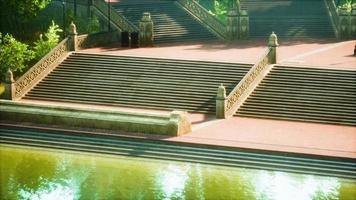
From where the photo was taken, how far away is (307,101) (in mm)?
30422

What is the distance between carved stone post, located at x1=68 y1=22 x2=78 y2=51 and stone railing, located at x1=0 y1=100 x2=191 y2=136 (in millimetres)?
8996

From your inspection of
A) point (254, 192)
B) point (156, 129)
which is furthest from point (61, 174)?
point (254, 192)

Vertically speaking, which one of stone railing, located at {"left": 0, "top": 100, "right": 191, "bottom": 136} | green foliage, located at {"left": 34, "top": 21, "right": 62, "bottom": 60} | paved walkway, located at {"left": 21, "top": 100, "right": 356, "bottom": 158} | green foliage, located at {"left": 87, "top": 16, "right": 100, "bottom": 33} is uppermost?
green foliage, located at {"left": 87, "top": 16, "right": 100, "bottom": 33}

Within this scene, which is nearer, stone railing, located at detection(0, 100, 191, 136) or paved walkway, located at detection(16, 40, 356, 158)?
paved walkway, located at detection(16, 40, 356, 158)

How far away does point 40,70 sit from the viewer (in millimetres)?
34938

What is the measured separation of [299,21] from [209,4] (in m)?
13.8

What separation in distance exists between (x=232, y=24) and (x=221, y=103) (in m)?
16.5

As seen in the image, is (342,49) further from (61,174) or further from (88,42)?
(61,174)

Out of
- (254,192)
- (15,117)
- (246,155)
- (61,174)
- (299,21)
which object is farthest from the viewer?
(299,21)

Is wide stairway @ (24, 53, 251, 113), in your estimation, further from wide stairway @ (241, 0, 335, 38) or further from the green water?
wide stairway @ (241, 0, 335, 38)

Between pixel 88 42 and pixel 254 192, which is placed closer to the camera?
pixel 254 192

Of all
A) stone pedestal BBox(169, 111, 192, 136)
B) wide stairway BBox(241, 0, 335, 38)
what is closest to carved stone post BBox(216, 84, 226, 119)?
stone pedestal BBox(169, 111, 192, 136)

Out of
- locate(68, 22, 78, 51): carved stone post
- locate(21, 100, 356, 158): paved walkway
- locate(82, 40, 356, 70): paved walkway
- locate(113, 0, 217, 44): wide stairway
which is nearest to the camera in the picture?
locate(21, 100, 356, 158): paved walkway

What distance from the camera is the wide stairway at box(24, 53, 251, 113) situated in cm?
3189
